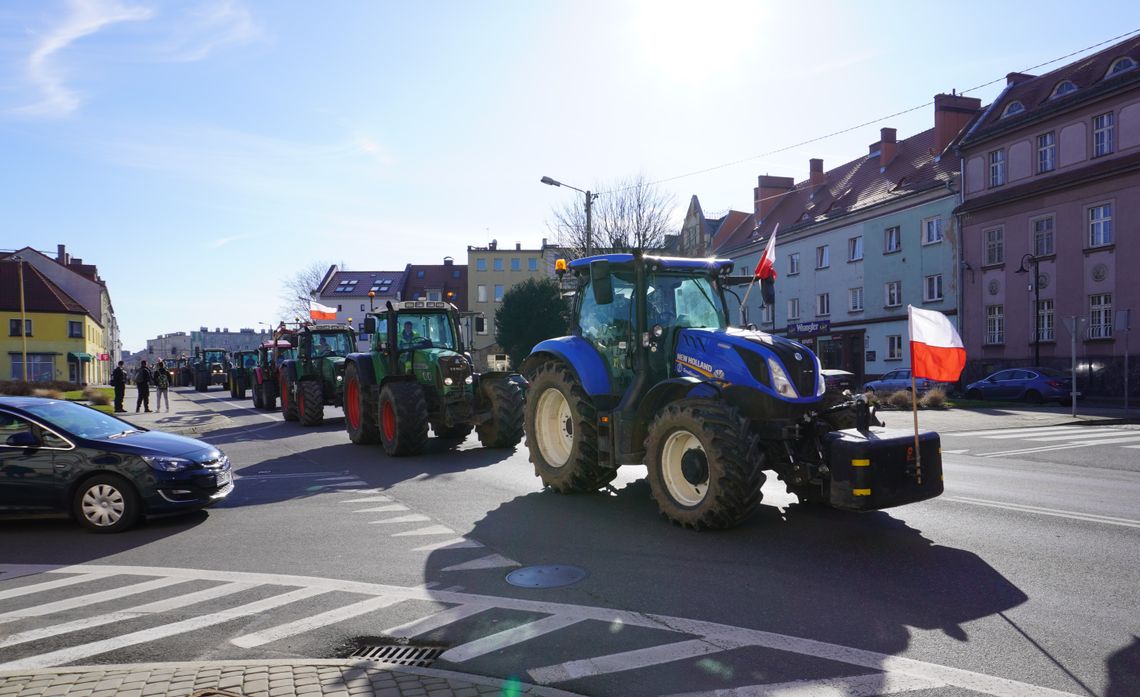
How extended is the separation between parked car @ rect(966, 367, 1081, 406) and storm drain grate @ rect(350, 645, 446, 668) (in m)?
26.8

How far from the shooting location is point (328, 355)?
2117cm

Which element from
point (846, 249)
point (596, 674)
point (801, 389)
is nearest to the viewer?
point (596, 674)

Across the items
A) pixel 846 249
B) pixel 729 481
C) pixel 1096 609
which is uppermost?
pixel 846 249

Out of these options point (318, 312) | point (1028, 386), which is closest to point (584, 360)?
point (318, 312)

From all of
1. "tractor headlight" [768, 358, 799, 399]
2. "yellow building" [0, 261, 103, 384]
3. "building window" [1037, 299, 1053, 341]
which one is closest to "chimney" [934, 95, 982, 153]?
"building window" [1037, 299, 1053, 341]

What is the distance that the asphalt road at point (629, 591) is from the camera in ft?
13.9

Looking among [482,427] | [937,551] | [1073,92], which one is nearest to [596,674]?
[937,551]

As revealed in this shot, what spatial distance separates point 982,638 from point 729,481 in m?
2.45

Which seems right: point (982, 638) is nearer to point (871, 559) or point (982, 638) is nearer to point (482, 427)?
point (871, 559)

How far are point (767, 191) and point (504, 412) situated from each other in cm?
4098

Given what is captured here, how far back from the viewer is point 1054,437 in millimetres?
16359

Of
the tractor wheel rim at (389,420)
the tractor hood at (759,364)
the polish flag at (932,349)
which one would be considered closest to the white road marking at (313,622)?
the tractor hood at (759,364)

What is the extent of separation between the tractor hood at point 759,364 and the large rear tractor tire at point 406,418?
6.39 meters

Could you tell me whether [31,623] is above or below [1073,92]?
below
